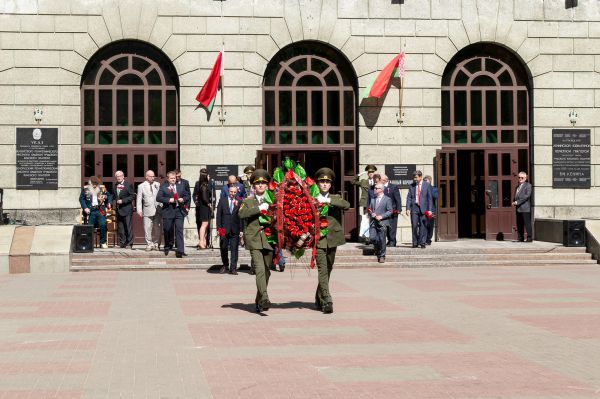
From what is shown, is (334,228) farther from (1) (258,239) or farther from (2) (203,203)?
(2) (203,203)

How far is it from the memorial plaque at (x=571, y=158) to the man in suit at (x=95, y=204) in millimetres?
11786

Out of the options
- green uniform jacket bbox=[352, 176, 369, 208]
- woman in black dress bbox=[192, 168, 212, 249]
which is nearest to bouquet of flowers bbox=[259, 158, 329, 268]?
woman in black dress bbox=[192, 168, 212, 249]

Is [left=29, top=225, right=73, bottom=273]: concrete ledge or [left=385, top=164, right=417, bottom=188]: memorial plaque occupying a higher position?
[left=385, top=164, right=417, bottom=188]: memorial plaque

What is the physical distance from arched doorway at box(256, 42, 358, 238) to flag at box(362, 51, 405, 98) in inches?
26.1

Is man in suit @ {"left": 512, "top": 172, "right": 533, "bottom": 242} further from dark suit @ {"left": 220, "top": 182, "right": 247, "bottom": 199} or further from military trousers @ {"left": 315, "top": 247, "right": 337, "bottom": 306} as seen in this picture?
military trousers @ {"left": 315, "top": 247, "right": 337, "bottom": 306}

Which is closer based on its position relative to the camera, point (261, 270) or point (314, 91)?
point (261, 270)

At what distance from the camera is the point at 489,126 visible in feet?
87.1

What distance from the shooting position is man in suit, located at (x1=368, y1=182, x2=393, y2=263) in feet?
69.3

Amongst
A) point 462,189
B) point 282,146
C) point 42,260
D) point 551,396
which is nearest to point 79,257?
point 42,260

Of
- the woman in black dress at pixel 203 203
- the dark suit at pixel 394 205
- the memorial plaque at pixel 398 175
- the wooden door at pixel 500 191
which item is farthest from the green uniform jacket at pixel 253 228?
the wooden door at pixel 500 191

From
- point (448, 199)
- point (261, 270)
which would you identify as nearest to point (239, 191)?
point (261, 270)

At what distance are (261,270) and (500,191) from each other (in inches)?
581

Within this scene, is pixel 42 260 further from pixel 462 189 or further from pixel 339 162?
pixel 462 189

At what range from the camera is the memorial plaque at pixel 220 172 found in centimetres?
2536
